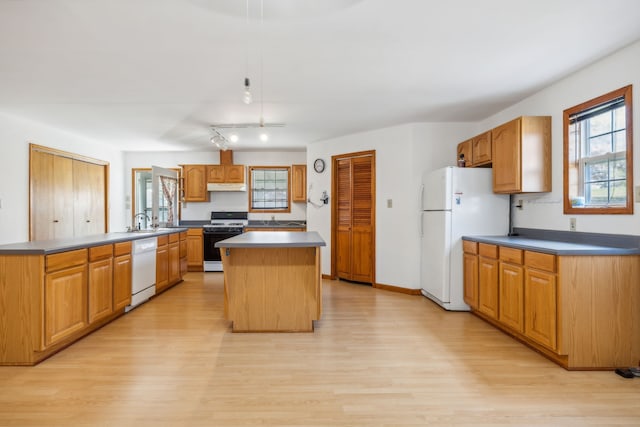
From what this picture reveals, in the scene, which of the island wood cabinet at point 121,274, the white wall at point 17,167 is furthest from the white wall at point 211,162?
the island wood cabinet at point 121,274

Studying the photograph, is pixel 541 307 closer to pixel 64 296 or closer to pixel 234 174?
pixel 64 296

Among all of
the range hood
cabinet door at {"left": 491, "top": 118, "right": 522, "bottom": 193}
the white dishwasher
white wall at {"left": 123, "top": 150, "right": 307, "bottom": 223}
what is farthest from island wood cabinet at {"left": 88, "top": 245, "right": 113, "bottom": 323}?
cabinet door at {"left": 491, "top": 118, "right": 522, "bottom": 193}

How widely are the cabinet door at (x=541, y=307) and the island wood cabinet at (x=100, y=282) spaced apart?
392 centimetres

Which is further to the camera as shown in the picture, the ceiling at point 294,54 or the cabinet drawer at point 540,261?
the cabinet drawer at point 540,261

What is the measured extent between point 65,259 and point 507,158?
4.31 m

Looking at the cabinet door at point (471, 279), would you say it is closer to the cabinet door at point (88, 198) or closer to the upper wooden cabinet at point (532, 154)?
the upper wooden cabinet at point (532, 154)

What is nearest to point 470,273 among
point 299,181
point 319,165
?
point 319,165

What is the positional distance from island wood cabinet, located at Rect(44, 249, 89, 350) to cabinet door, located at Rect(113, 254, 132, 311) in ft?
1.68

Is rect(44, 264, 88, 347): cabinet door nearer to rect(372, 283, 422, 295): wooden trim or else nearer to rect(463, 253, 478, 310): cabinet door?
rect(372, 283, 422, 295): wooden trim

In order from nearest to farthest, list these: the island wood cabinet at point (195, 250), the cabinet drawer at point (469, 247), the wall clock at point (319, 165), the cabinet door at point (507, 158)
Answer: the cabinet door at point (507, 158) → the cabinet drawer at point (469, 247) → the wall clock at point (319, 165) → the island wood cabinet at point (195, 250)

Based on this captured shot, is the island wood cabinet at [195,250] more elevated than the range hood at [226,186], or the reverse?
the range hood at [226,186]

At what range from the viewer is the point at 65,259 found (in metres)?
2.76

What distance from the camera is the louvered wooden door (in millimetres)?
5305

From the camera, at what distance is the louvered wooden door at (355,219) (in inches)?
209
